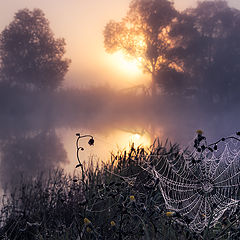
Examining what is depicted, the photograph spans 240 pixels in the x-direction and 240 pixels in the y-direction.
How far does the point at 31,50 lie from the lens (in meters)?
42.4

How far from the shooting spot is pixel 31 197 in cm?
733

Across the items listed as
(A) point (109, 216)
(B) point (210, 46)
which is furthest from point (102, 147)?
(B) point (210, 46)

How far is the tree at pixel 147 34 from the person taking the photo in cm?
3319

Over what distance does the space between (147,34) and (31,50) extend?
51.4 feet

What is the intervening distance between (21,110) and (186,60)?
3300 cm

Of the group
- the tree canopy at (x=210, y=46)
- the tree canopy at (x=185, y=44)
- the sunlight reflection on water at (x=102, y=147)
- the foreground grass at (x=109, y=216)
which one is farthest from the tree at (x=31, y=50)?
the foreground grass at (x=109, y=216)

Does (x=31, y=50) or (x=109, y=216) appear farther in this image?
(x=31, y=50)

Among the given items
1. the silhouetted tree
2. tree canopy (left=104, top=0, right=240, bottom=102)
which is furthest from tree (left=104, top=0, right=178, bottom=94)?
the silhouetted tree

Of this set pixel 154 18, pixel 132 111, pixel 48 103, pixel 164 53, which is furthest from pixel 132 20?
pixel 48 103

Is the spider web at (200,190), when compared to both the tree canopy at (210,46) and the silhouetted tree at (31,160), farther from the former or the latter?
the tree canopy at (210,46)

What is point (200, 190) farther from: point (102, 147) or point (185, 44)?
point (185, 44)

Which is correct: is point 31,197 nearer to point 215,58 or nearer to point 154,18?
point 154,18

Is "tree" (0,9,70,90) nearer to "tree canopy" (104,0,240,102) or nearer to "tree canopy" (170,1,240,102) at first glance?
"tree canopy" (104,0,240,102)

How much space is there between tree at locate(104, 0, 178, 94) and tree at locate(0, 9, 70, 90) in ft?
30.7
